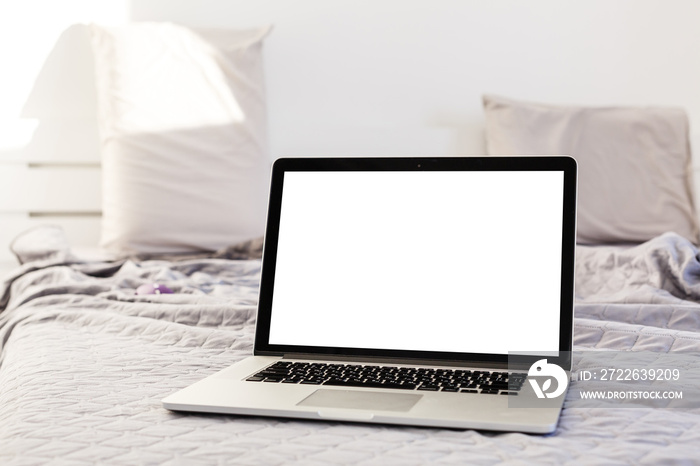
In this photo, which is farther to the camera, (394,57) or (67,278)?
(394,57)

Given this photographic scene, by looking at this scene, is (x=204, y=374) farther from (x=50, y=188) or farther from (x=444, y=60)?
(x=444, y=60)

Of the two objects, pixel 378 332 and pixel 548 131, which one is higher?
pixel 548 131

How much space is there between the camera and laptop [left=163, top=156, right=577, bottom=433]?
2.40 feet

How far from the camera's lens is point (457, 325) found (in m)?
0.79

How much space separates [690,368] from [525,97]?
5.32 ft

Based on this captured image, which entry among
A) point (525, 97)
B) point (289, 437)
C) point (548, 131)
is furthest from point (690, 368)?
point (525, 97)

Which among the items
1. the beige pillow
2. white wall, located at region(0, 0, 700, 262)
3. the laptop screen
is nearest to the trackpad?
the laptop screen

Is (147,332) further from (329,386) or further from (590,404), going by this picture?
(590,404)

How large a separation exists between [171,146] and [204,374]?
1.14 meters

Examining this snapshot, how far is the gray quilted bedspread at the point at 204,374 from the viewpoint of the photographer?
55 centimetres

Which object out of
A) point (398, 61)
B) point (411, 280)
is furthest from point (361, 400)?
point (398, 61)

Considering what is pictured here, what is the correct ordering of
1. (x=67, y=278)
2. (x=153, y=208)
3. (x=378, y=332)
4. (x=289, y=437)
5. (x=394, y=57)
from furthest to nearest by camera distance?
1. (x=394, y=57)
2. (x=153, y=208)
3. (x=67, y=278)
4. (x=378, y=332)
5. (x=289, y=437)

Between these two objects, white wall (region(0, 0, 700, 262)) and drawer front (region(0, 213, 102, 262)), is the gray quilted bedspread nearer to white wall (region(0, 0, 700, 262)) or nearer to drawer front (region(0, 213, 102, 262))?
drawer front (region(0, 213, 102, 262))

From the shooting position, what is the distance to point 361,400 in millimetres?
652
